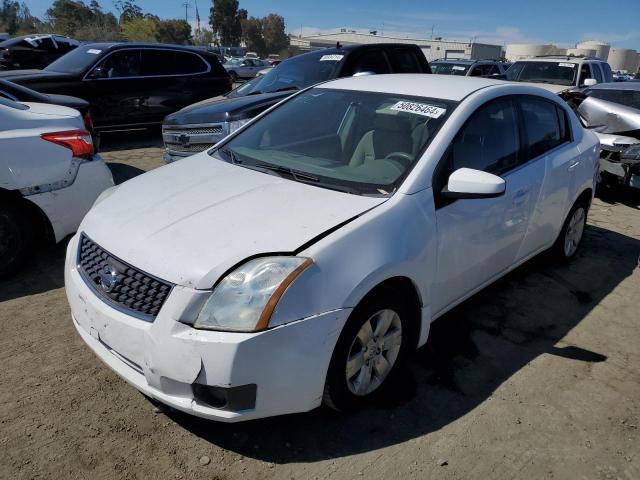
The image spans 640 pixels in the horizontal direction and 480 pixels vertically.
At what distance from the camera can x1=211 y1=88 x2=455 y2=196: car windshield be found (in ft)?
9.07

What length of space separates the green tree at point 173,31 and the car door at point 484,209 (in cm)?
6555

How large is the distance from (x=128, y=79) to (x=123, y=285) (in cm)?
771

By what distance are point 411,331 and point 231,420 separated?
1119 millimetres

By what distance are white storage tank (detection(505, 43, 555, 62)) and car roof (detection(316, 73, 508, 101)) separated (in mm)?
77124

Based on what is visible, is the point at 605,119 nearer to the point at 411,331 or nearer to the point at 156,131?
the point at 411,331

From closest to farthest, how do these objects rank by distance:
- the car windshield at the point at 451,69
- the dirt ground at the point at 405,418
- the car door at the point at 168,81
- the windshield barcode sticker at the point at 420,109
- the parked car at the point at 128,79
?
the dirt ground at the point at 405,418 < the windshield barcode sticker at the point at 420,109 < the parked car at the point at 128,79 < the car door at the point at 168,81 < the car windshield at the point at 451,69

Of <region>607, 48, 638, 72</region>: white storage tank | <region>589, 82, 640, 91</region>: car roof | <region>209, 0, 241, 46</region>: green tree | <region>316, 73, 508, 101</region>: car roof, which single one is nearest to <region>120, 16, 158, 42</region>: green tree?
<region>209, 0, 241, 46</region>: green tree

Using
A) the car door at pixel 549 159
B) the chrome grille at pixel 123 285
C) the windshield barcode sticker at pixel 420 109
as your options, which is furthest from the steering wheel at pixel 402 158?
the chrome grille at pixel 123 285

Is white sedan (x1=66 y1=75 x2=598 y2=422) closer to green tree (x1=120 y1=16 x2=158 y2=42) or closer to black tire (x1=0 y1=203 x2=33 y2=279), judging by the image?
black tire (x1=0 y1=203 x2=33 y2=279)

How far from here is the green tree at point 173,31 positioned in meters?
62.6

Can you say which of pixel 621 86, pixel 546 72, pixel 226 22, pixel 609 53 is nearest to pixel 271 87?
pixel 621 86

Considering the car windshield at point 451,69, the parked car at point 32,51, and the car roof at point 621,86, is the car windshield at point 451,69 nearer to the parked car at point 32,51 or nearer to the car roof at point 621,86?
the car roof at point 621,86

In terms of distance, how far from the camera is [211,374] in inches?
79.3

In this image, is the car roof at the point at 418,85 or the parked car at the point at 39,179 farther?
the parked car at the point at 39,179
